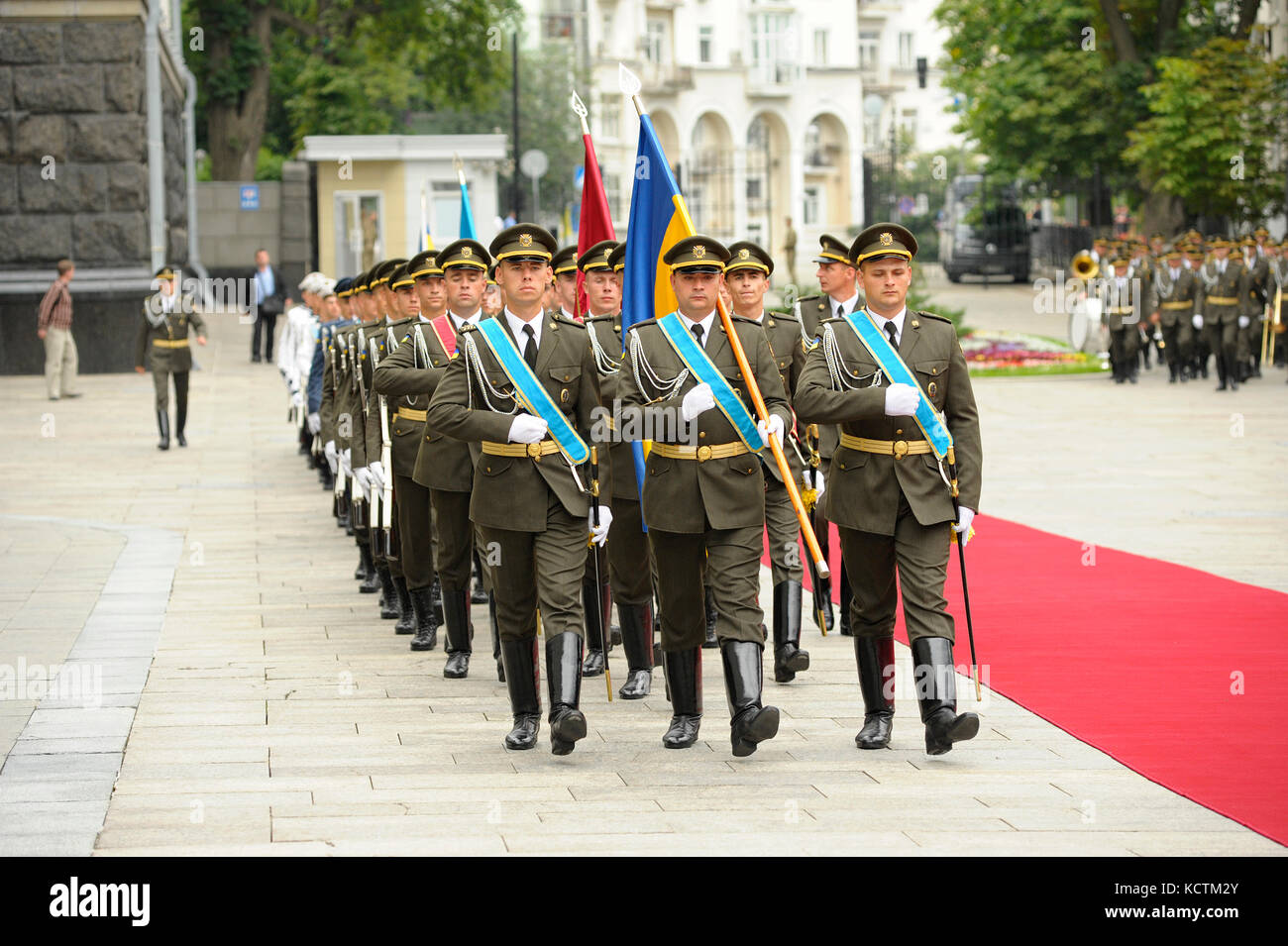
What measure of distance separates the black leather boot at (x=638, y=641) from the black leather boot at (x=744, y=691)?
5.10ft

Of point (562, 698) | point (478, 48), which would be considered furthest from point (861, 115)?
point (562, 698)

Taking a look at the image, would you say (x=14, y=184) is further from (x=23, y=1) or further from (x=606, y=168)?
(x=606, y=168)

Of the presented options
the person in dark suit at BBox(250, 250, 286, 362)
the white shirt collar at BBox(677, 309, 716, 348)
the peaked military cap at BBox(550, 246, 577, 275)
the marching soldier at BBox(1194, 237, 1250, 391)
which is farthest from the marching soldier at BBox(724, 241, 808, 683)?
the person in dark suit at BBox(250, 250, 286, 362)

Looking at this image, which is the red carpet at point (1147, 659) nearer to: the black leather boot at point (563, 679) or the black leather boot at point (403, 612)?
the black leather boot at point (563, 679)

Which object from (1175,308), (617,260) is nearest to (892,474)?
(617,260)

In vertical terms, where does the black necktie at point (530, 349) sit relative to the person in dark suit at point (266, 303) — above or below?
below

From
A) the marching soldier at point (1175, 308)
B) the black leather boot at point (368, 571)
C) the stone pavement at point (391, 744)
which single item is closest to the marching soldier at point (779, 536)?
the stone pavement at point (391, 744)

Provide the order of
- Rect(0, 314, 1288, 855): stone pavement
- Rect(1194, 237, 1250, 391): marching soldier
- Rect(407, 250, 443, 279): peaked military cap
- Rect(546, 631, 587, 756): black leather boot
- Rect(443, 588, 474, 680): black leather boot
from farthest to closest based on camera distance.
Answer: Rect(1194, 237, 1250, 391): marching soldier, Rect(407, 250, 443, 279): peaked military cap, Rect(443, 588, 474, 680): black leather boot, Rect(546, 631, 587, 756): black leather boot, Rect(0, 314, 1288, 855): stone pavement

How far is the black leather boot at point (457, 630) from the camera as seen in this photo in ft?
30.5

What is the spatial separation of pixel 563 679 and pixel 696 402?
121 cm

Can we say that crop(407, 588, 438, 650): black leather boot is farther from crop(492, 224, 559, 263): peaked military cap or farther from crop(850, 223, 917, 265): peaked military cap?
crop(850, 223, 917, 265): peaked military cap

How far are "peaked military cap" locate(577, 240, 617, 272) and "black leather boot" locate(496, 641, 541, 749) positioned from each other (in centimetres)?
299

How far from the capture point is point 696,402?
7262 mm

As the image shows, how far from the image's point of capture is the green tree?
35594mm
